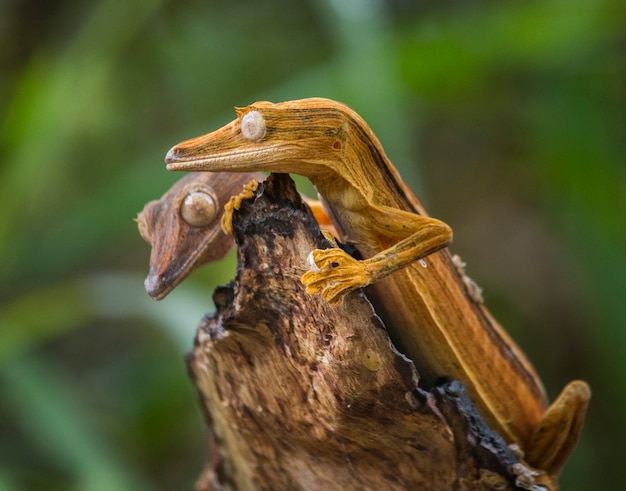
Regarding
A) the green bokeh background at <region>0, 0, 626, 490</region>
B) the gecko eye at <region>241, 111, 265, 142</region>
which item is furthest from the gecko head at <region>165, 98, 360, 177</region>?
the green bokeh background at <region>0, 0, 626, 490</region>

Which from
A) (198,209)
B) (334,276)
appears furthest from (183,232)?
A: (334,276)

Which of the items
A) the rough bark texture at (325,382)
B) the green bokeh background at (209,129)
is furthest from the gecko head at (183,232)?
the green bokeh background at (209,129)

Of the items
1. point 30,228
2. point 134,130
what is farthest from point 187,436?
point 134,130

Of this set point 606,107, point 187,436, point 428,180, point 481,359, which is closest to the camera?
point 481,359

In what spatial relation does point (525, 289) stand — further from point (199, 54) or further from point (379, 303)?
point (379, 303)

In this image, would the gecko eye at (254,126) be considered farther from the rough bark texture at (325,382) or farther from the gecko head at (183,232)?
the gecko head at (183,232)

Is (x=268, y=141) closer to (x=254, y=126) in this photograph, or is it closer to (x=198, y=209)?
(x=254, y=126)

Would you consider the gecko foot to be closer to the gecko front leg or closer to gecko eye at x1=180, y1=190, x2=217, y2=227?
Result: the gecko front leg
